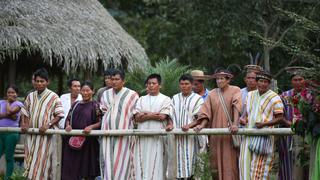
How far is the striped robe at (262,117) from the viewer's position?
8430 mm

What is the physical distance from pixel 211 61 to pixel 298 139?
369 inches

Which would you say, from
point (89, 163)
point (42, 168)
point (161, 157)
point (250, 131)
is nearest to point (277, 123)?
point (250, 131)

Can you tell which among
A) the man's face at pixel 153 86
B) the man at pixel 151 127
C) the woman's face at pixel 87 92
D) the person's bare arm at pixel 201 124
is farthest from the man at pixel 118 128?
the person's bare arm at pixel 201 124

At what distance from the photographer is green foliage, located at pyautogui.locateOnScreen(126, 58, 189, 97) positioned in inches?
506

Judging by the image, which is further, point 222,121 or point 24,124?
point 24,124

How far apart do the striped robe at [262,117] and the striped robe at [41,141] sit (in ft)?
9.03

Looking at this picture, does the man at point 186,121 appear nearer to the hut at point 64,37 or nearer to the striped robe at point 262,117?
the striped robe at point 262,117

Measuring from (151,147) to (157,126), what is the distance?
272mm

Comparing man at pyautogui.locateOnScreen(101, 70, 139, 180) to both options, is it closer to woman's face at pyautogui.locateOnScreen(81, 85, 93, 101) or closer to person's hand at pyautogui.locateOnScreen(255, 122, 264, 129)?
woman's face at pyautogui.locateOnScreen(81, 85, 93, 101)

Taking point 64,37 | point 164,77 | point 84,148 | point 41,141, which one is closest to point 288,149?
point 84,148

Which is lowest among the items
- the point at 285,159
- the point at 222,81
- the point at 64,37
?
the point at 285,159

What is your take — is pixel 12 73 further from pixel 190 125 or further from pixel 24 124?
pixel 190 125

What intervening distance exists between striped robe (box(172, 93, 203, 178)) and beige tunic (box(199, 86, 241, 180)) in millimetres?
259

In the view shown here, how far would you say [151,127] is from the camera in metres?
9.38
